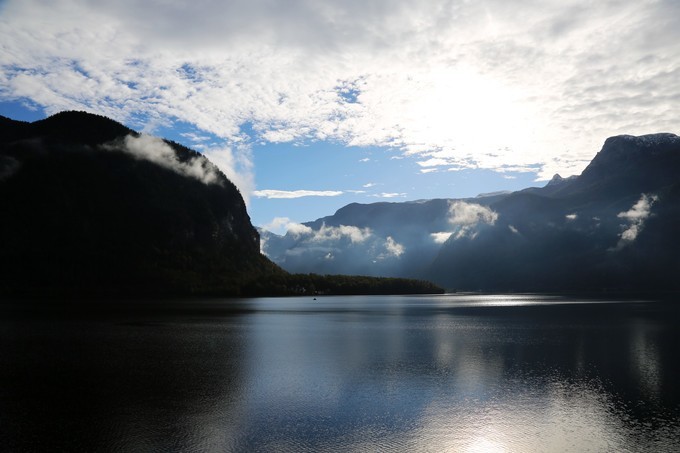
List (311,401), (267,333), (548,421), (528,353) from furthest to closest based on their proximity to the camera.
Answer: (267,333)
(528,353)
(311,401)
(548,421)

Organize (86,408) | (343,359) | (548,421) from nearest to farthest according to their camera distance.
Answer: (548,421)
(86,408)
(343,359)

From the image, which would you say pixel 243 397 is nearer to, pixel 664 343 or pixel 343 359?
pixel 343 359

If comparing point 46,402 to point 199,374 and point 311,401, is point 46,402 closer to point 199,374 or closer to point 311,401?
point 199,374

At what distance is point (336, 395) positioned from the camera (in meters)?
52.2

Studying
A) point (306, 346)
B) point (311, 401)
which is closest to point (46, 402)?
point (311, 401)

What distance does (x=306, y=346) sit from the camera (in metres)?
95.0

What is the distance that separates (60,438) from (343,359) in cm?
4617

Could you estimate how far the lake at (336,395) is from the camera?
37.5 metres

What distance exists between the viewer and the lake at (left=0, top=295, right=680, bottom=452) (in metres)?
37.5

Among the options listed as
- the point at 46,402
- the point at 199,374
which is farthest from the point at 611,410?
the point at 46,402

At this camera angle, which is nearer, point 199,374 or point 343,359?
point 199,374

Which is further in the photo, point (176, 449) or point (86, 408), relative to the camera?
point (86, 408)

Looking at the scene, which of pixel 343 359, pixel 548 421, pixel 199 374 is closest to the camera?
pixel 548 421

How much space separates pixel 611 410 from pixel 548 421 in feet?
26.8
